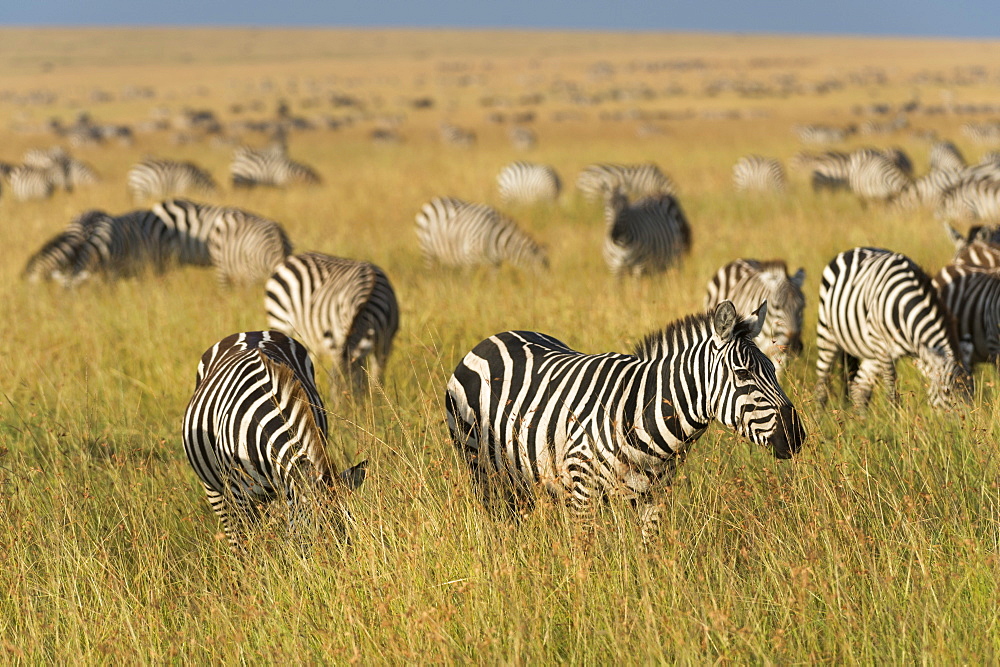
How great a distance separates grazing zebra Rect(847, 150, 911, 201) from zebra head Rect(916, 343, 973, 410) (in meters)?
12.5

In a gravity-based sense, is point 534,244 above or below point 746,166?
below

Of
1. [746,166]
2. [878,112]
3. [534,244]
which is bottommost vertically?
[534,244]

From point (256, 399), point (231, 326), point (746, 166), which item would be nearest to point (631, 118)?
point (746, 166)

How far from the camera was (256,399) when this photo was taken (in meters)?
4.41

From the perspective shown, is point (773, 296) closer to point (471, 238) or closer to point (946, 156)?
point (471, 238)

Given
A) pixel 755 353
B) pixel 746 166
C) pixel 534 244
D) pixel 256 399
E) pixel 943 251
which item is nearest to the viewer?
pixel 755 353

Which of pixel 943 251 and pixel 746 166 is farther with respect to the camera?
pixel 746 166

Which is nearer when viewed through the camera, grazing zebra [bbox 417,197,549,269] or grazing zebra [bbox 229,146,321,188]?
grazing zebra [bbox 417,197,549,269]

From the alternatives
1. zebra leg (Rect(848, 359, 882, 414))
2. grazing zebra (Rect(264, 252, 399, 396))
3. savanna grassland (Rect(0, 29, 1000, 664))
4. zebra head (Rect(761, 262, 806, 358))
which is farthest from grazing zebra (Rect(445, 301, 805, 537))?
zebra leg (Rect(848, 359, 882, 414))

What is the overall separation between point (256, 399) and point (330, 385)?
2.56 m

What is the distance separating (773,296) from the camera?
6688 millimetres

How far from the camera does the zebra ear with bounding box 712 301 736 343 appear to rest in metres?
3.51

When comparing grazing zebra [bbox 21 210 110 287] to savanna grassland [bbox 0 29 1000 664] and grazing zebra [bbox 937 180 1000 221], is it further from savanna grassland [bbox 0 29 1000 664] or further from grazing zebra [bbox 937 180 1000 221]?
grazing zebra [bbox 937 180 1000 221]

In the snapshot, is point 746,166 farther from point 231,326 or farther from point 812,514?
point 812,514
